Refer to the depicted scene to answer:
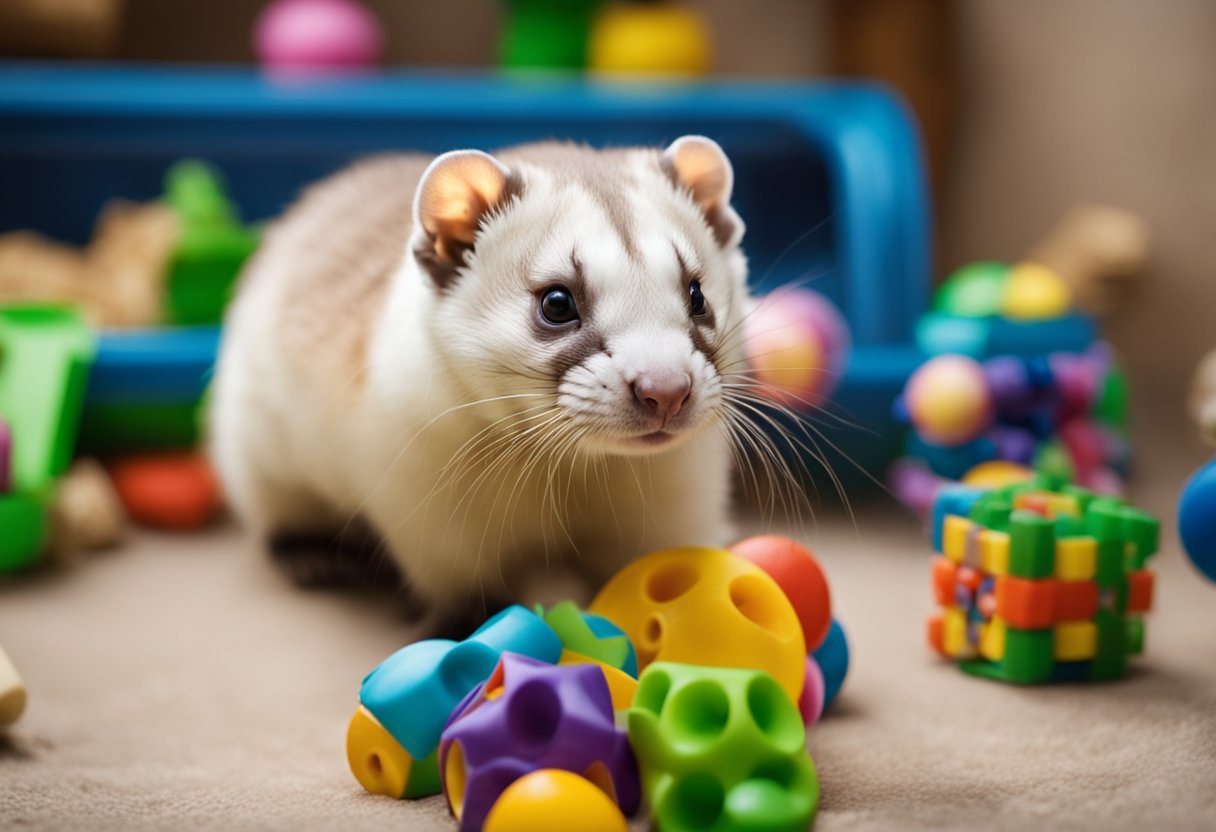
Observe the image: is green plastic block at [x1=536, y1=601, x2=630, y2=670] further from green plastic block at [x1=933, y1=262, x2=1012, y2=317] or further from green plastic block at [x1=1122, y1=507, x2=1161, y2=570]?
green plastic block at [x1=933, y1=262, x2=1012, y2=317]

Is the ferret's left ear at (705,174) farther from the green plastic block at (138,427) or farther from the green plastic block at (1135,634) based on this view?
the green plastic block at (138,427)

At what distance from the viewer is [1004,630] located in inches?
75.0

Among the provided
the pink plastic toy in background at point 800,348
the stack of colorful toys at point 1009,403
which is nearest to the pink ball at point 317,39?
the pink plastic toy in background at point 800,348

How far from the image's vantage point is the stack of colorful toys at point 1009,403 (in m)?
2.79

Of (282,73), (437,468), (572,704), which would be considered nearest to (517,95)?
(282,73)

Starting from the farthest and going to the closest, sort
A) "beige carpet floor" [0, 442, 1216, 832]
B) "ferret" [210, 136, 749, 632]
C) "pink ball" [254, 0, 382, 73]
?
"pink ball" [254, 0, 382, 73]
"ferret" [210, 136, 749, 632]
"beige carpet floor" [0, 442, 1216, 832]

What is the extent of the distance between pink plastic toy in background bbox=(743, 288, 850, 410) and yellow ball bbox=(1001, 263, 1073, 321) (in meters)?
0.48

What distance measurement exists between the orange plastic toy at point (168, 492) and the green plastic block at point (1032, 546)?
2034mm

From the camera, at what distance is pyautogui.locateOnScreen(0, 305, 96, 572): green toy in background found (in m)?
2.57

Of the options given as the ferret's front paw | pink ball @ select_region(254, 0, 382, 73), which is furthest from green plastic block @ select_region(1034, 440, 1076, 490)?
pink ball @ select_region(254, 0, 382, 73)

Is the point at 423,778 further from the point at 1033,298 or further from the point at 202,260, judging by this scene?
the point at 1033,298

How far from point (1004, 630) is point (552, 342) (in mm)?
827

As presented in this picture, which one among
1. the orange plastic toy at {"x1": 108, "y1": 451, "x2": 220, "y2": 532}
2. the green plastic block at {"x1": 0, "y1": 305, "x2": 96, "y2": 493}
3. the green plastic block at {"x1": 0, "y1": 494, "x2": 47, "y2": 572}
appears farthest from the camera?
the orange plastic toy at {"x1": 108, "y1": 451, "x2": 220, "y2": 532}

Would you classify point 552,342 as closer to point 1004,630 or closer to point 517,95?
point 1004,630
